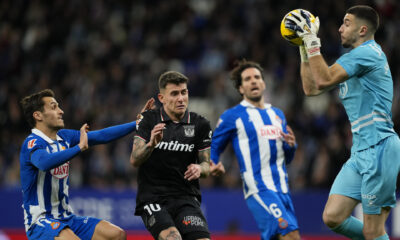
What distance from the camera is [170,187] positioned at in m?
6.19

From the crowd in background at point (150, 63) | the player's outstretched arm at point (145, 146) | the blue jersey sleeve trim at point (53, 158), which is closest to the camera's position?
the player's outstretched arm at point (145, 146)

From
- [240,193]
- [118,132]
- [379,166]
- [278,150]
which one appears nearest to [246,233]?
[240,193]

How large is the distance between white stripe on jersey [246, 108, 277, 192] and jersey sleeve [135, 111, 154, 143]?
5.23ft

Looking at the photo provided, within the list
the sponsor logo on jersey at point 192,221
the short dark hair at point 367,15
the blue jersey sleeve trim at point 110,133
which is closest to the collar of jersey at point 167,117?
the blue jersey sleeve trim at point 110,133

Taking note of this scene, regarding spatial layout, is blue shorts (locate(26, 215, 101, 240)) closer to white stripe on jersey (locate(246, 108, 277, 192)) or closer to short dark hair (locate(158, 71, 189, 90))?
short dark hair (locate(158, 71, 189, 90))

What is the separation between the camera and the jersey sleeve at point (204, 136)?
6.38 m

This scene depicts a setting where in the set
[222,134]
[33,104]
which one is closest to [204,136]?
[222,134]

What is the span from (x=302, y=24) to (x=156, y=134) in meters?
1.77

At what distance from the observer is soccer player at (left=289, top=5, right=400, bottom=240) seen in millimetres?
5488

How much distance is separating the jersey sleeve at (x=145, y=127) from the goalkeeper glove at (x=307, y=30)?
1.75m

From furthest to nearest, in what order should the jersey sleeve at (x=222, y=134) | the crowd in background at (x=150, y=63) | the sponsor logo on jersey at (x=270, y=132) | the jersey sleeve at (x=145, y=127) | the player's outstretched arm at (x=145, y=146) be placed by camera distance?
the crowd in background at (x=150, y=63)
the jersey sleeve at (x=222, y=134)
the sponsor logo on jersey at (x=270, y=132)
the jersey sleeve at (x=145, y=127)
the player's outstretched arm at (x=145, y=146)

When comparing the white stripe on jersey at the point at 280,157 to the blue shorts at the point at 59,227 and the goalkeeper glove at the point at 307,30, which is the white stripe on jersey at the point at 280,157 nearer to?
the goalkeeper glove at the point at 307,30

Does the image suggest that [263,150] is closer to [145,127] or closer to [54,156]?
[145,127]

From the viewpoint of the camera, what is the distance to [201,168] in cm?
610
